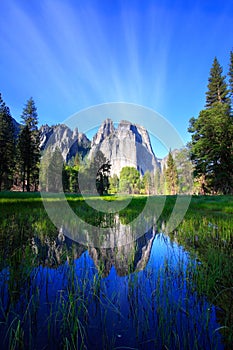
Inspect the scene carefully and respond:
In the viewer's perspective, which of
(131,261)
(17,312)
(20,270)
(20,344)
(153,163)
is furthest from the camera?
(153,163)

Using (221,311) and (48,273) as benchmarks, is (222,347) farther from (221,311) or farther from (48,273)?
(48,273)

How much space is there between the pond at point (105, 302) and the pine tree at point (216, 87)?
3983 cm

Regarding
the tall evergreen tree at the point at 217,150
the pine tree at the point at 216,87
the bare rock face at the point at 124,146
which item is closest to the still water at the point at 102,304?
the bare rock face at the point at 124,146

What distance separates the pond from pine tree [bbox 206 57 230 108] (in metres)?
39.8

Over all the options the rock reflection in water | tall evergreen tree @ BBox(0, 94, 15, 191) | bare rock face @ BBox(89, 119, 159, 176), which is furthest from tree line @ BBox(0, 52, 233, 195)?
the rock reflection in water

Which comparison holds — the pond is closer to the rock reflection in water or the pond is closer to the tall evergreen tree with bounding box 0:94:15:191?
the rock reflection in water

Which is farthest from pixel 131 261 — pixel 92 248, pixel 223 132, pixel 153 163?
pixel 223 132

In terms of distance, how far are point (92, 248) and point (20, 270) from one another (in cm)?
175

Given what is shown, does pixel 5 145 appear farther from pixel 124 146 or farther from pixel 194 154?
pixel 194 154

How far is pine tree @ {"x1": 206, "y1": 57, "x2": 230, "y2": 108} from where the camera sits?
3397 centimetres

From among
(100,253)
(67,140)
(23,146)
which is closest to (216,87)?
(67,140)

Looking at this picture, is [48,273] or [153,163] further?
[153,163]

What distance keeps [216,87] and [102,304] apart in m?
43.8

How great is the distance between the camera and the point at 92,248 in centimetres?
412
